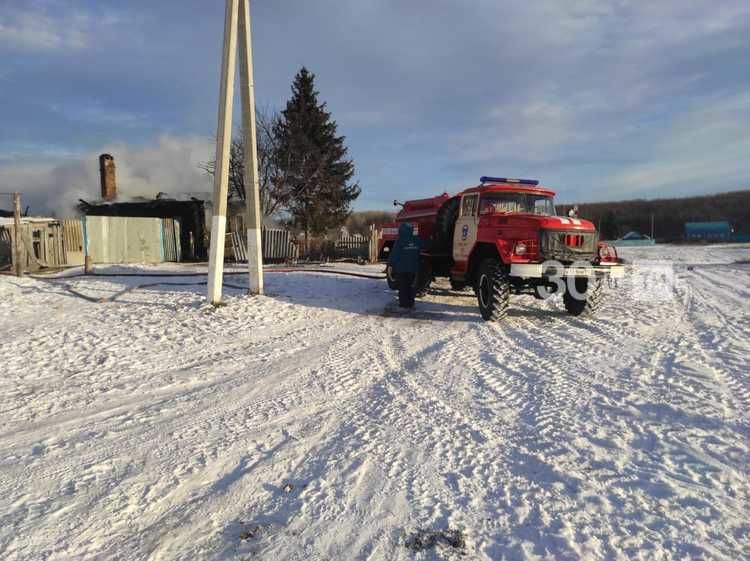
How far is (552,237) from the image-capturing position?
8.92 metres

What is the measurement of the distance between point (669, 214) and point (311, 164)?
69331 mm

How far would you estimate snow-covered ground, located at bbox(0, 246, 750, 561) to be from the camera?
2.75m

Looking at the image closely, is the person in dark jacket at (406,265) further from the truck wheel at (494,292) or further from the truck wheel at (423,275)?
the truck wheel at (494,292)

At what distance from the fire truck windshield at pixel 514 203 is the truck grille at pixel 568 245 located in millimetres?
1033

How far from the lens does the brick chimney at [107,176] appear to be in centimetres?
3045

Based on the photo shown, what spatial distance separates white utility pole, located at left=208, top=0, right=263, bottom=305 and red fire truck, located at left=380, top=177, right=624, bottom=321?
3764mm

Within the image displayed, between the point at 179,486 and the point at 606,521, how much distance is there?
8.54 feet

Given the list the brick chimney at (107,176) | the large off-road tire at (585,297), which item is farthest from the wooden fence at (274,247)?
the large off-road tire at (585,297)

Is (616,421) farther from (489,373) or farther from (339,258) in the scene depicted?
(339,258)

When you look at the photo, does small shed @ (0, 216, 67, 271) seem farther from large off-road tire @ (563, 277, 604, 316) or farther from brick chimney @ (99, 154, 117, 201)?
large off-road tire @ (563, 277, 604, 316)

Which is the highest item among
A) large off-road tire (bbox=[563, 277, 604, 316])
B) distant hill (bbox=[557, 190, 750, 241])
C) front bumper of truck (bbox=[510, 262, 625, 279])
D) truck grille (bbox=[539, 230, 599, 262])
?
distant hill (bbox=[557, 190, 750, 241])

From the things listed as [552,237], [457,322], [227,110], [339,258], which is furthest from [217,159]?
[339,258]

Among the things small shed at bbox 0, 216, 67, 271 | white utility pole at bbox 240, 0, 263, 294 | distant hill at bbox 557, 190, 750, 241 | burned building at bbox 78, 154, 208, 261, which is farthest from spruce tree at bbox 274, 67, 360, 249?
distant hill at bbox 557, 190, 750, 241

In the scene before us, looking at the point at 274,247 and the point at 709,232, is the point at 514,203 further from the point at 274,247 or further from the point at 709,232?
the point at 709,232
